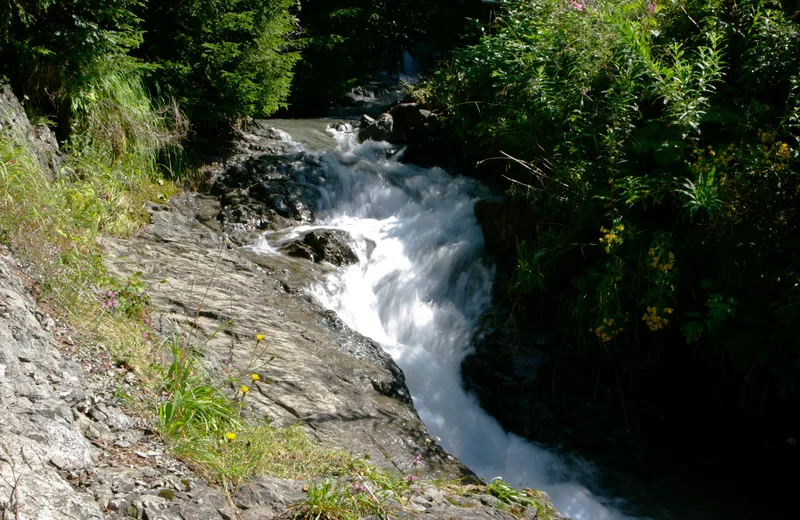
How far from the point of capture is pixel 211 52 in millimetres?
8906

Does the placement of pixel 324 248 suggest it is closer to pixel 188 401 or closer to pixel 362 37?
pixel 188 401

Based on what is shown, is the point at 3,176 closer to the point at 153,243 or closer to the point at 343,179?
the point at 153,243

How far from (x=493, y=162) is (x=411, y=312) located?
126 inches

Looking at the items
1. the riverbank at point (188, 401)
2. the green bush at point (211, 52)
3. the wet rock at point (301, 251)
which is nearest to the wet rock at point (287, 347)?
the riverbank at point (188, 401)

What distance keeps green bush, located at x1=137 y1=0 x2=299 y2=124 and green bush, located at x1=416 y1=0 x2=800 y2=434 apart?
4187 mm

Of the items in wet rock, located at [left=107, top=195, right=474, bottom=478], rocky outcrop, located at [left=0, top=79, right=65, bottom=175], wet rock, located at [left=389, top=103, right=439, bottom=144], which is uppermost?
wet rock, located at [left=389, top=103, right=439, bottom=144]

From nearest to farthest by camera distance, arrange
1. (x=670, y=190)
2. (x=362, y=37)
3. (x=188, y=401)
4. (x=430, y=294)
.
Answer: (x=188, y=401)
(x=670, y=190)
(x=430, y=294)
(x=362, y=37)

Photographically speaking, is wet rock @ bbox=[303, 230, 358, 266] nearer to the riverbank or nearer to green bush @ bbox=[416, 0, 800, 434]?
the riverbank

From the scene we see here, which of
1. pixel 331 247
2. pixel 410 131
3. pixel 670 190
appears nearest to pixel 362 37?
pixel 410 131

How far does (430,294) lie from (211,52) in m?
4.61

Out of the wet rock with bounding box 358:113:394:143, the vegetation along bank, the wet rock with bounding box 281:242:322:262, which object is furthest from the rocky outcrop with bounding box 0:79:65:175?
the wet rock with bounding box 358:113:394:143

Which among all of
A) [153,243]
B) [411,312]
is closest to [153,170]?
[153,243]

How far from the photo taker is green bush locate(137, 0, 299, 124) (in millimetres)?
8695

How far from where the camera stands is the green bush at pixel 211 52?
28.5 feet
